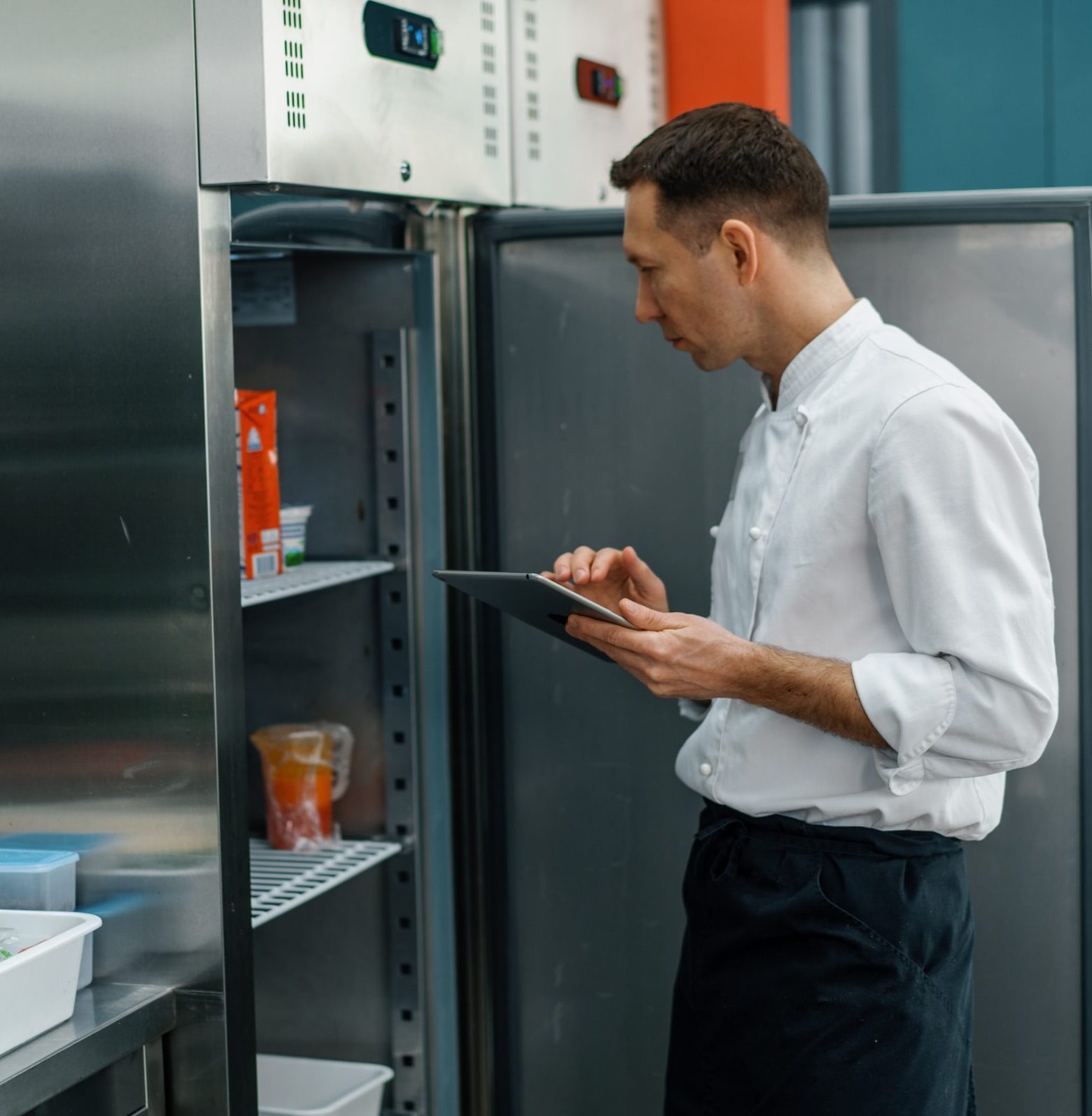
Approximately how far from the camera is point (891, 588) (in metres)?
1.38

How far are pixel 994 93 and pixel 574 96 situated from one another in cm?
124

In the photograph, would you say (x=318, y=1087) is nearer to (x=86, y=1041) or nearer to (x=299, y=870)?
(x=299, y=870)

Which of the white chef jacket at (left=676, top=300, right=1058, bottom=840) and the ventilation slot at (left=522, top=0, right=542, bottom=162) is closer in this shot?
the white chef jacket at (left=676, top=300, right=1058, bottom=840)

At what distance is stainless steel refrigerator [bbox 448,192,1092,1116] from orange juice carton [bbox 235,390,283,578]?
0.25 m

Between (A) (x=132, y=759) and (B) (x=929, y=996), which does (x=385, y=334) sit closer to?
(A) (x=132, y=759)

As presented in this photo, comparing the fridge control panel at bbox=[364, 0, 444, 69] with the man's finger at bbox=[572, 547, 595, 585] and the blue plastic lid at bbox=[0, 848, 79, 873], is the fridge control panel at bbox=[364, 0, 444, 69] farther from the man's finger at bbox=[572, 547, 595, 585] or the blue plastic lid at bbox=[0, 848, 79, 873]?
the blue plastic lid at bbox=[0, 848, 79, 873]

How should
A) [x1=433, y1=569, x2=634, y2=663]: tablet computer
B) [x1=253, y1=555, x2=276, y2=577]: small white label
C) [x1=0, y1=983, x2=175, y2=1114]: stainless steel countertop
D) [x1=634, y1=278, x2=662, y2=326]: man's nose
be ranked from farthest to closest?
1. [x1=253, y1=555, x2=276, y2=577]: small white label
2. [x1=634, y1=278, x2=662, y2=326]: man's nose
3. [x1=433, y1=569, x2=634, y2=663]: tablet computer
4. [x1=0, y1=983, x2=175, y2=1114]: stainless steel countertop

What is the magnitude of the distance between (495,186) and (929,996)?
1115 mm

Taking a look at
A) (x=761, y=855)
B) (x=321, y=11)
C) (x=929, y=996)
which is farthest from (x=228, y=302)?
(x=929, y=996)

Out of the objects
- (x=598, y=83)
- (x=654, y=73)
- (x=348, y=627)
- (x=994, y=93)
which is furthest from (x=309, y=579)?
(x=994, y=93)

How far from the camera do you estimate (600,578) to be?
1645 millimetres

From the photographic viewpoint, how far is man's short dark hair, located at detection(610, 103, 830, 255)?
1478 mm

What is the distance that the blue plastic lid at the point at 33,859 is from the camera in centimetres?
147

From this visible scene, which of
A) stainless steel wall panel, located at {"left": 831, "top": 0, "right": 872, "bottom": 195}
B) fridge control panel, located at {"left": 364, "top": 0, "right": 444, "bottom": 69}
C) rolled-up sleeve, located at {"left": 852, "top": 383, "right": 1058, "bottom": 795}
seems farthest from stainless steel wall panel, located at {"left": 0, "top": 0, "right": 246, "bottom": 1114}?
stainless steel wall panel, located at {"left": 831, "top": 0, "right": 872, "bottom": 195}
